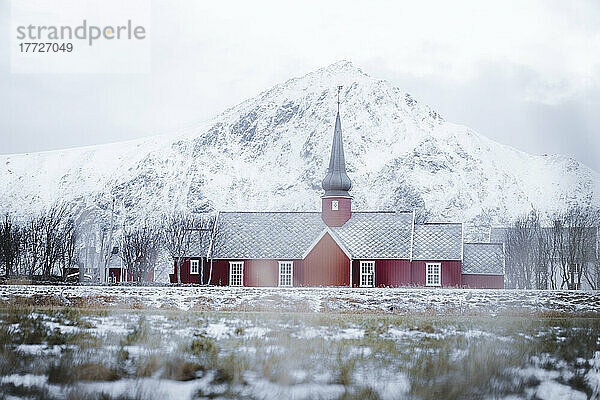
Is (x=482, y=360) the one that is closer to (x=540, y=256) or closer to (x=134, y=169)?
(x=540, y=256)

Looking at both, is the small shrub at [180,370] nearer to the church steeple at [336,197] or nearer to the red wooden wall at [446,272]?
the red wooden wall at [446,272]

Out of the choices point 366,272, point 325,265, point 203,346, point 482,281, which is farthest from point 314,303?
point 482,281

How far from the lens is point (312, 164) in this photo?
77188 mm

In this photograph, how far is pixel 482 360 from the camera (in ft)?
13.7

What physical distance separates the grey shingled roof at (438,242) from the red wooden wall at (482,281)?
108 cm

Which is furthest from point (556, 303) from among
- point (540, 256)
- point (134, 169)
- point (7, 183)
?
point (134, 169)

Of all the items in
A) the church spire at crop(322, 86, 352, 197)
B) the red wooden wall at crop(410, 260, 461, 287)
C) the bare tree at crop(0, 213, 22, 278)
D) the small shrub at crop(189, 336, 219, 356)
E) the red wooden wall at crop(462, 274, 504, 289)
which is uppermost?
the church spire at crop(322, 86, 352, 197)

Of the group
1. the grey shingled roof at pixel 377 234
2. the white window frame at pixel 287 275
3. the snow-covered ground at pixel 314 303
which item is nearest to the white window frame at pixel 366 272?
the grey shingled roof at pixel 377 234

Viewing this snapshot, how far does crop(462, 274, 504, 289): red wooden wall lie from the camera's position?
2078 centimetres

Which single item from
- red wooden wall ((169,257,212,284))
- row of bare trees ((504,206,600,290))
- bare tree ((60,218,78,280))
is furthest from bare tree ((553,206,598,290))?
bare tree ((60,218,78,280))

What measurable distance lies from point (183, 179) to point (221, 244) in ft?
143

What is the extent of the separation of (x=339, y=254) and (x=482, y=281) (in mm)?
4809

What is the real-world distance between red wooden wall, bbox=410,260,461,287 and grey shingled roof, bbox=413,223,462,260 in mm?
188

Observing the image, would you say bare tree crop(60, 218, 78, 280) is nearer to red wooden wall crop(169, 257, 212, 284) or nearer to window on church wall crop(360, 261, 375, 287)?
red wooden wall crop(169, 257, 212, 284)
